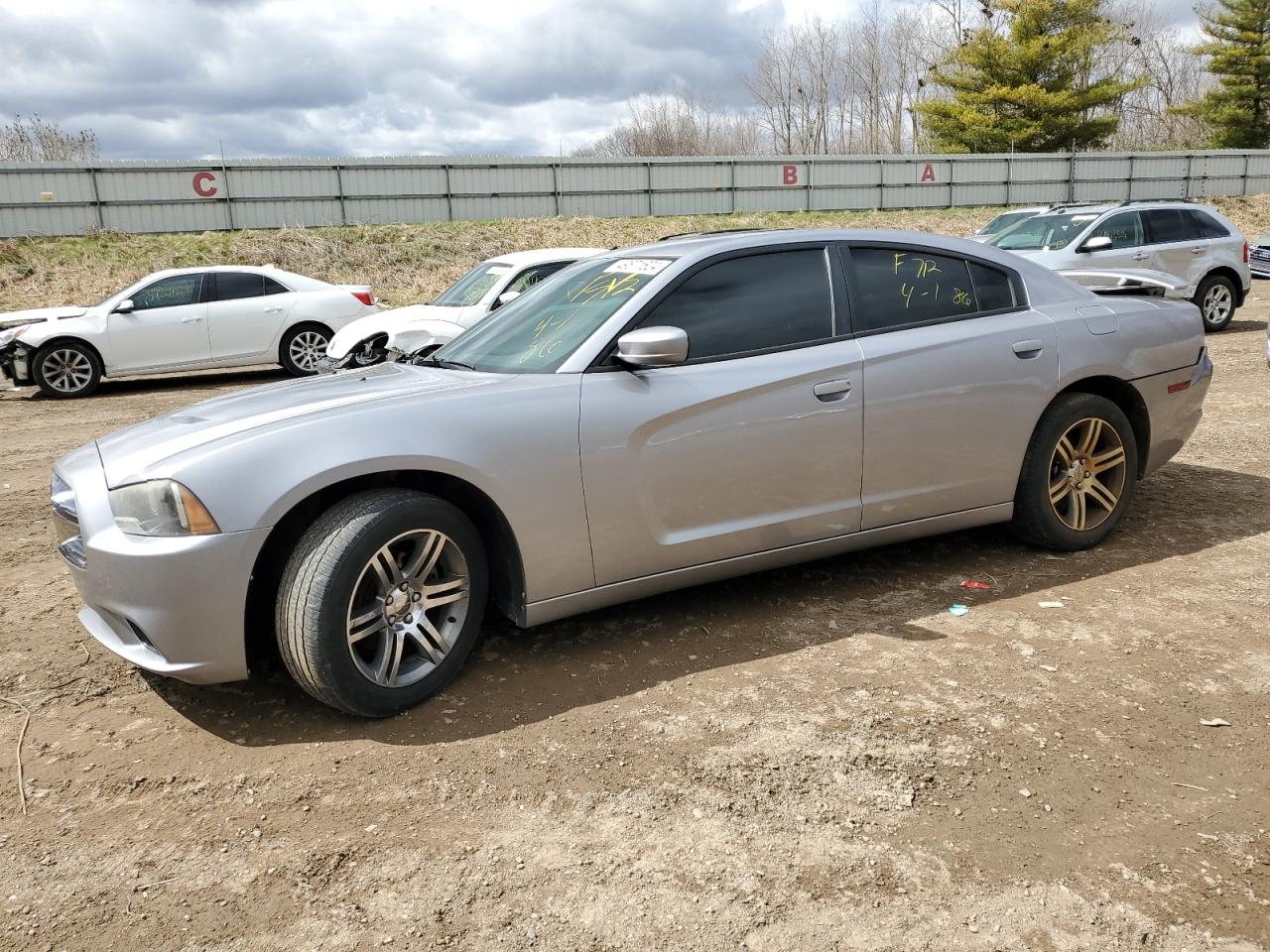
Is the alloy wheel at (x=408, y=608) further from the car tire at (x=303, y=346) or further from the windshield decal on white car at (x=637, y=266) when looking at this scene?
the car tire at (x=303, y=346)

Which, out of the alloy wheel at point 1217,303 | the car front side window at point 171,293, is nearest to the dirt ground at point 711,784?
the car front side window at point 171,293

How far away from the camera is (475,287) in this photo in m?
10.6

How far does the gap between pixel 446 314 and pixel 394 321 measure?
58cm

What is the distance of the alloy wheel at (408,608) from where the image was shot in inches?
133

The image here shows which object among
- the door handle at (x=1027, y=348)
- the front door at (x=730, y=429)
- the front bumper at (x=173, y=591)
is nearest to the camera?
the front bumper at (x=173, y=591)

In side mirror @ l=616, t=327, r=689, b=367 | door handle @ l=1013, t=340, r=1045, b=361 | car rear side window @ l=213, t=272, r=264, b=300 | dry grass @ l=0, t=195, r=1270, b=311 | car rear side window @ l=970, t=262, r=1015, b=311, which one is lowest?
door handle @ l=1013, t=340, r=1045, b=361

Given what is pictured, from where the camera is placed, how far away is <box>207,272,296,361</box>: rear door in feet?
42.0

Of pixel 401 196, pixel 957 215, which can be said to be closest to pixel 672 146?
pixel 957 215

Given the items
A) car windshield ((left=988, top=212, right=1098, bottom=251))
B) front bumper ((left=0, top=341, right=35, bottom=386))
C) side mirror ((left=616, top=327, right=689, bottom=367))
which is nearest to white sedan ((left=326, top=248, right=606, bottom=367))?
front bumper ((left=0, top=341, right=35, bottom=386))

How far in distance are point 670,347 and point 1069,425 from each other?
220cm

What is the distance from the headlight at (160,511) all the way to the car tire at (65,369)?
34.2 ft

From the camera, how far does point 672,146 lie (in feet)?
210

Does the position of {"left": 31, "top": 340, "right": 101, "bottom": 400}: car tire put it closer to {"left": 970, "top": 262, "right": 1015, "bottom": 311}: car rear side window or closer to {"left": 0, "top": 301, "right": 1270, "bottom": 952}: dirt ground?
{"left": 0, "top": 301, "right": 1270, "bottom": 952}: dirt ground

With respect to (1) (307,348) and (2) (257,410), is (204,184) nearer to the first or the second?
(1) (307,348)
